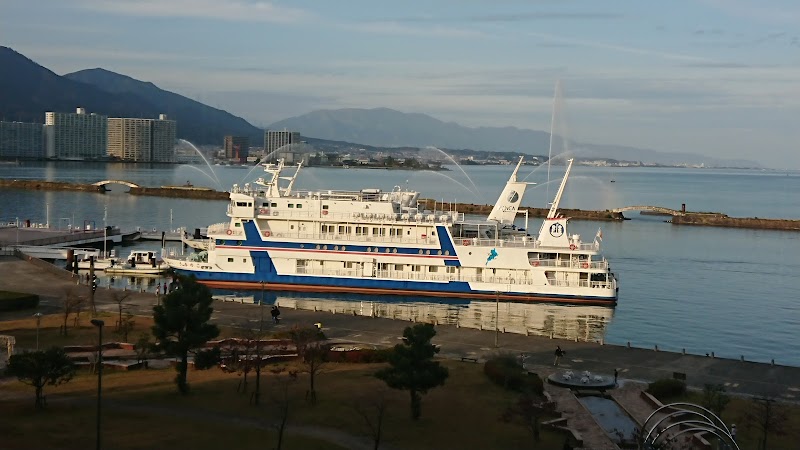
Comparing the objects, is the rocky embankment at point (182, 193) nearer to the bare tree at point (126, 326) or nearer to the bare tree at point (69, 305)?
the bare tree at point (69, 305)

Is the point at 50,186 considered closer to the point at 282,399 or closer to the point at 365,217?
the point at 365,217

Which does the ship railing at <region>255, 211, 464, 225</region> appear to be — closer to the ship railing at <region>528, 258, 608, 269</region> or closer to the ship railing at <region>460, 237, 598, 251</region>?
the ship railing at <region>460, 237, 598, 251</region>

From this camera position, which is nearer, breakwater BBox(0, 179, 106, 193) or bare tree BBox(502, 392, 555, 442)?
bare tree BBox(502, 392, 555, 442)

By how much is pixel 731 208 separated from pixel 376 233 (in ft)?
303

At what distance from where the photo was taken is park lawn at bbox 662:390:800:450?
19703 mm

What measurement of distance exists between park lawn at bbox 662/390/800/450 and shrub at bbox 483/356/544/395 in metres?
3.39

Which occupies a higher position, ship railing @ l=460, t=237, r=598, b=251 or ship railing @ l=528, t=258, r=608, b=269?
ship railing @ l=460, t=237, r=598, b=251

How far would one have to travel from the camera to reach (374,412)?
67.6 ft

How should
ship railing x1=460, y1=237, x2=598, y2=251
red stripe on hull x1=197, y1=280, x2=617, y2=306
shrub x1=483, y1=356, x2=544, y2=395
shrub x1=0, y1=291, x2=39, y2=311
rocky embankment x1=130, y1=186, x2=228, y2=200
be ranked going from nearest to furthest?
shrub x1=483, y1=356, x2=544, y2=395
shrub x1=0, y1=291, x2=39, y2=311
red stripe on hull x1=197, y1=280, x2=617, y2=306
ship railing x1=460, y1=237, x2=598, y2=251
rocky embankment x1=130, y1=186, x2=228, y2=200

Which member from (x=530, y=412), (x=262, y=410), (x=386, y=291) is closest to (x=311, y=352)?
(x=262, y=410)

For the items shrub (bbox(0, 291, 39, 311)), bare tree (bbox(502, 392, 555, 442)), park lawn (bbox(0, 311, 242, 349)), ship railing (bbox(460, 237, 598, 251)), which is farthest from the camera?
ship railing (bbox(460, 237, 598, 251))

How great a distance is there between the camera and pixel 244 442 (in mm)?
18312

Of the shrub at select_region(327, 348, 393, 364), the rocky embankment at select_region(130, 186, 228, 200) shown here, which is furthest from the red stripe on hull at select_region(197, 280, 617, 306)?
the rocky embankment at select_region(130, 186, 228, 200)

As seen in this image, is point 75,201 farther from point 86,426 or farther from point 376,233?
point 86,426
